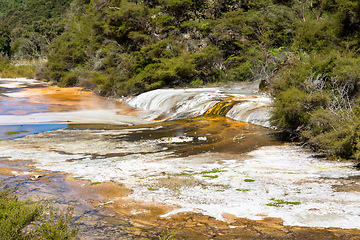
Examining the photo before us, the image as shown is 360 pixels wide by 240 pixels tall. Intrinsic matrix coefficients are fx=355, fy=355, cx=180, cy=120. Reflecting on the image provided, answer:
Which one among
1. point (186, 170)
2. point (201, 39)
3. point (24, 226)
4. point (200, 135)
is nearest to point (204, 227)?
point (24, 226)

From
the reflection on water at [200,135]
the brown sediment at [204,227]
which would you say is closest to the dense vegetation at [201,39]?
Answer: the reflection on water at [200,135]

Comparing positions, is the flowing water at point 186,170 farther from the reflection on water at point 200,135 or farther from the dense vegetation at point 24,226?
the dense vegetation at point 24,226

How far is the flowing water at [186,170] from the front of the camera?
4527mm

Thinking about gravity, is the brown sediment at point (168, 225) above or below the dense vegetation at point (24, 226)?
below

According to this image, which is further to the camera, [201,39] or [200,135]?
[201,39]

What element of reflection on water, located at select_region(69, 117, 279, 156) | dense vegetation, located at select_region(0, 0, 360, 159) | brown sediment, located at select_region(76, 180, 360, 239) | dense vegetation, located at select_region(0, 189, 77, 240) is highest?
dense vegetation, located at select_region(0, 0, 360, 159)

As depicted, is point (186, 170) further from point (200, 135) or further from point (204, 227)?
point (200, 135)

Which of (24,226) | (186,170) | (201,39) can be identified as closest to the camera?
(24,226)

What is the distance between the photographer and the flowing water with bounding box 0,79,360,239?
4527 millimetres

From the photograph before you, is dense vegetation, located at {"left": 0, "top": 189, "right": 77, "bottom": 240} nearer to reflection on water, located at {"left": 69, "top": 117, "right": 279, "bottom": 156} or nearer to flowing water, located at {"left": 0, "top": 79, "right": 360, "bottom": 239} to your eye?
flowing water, located at {"left": 0, "top": 79, "right": 360, "bottom": 239}

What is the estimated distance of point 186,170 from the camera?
6434 millimetres

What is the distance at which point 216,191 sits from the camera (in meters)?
5.24

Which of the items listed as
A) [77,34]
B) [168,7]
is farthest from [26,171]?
[77,34]

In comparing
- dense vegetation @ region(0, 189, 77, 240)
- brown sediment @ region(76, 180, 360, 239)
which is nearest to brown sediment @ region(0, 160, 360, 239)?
brown sediment @ region(76, 180, 360, 239)
